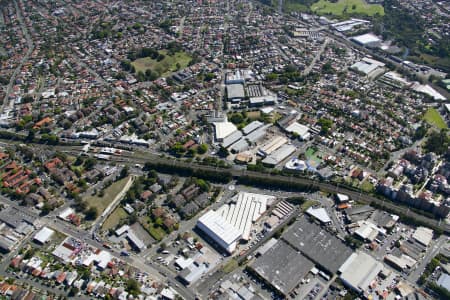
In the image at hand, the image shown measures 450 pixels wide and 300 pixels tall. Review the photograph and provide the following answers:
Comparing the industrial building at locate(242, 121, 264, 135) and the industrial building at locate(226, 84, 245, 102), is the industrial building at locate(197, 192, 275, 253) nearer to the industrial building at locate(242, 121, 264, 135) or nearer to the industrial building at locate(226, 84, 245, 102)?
the industrial building at locate(242, 121, 264, 135)

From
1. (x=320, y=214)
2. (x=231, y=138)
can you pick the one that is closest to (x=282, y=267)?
(x=320, y=214)

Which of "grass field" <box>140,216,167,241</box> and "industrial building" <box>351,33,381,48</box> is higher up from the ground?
"industrial building" <box>351,33,381,48</box>

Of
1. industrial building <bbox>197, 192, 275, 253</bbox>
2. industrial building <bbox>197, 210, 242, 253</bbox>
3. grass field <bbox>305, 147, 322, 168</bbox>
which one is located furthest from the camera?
grass field <bbox>305, 147, 322, 168</bbox>

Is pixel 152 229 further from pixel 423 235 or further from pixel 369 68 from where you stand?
pixel 369 68

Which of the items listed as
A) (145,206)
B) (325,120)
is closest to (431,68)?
(325,120)

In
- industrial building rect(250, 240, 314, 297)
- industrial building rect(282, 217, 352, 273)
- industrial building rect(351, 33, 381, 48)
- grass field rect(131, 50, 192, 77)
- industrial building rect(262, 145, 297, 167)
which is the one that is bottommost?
industrial building rect(250, 240, 314, 297)

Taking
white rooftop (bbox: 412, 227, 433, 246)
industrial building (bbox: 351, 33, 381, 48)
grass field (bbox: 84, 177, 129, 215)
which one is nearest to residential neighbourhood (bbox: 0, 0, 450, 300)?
white rooftop (bbox: 412, 227, 433, 246)

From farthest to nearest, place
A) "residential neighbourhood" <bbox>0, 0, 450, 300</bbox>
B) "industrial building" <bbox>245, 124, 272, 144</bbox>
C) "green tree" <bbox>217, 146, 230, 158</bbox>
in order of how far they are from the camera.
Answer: "industrial building" <bbox>245, 124, 272, 144</bbox> → "green tree" <bbox>217, 146, 230, 158</bbox> → "residential neighbourhood" <bbox>0, 0, 450, 300</bbox>

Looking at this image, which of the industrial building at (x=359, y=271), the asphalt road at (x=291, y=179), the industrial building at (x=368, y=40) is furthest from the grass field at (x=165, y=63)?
the industrial building at (x=359, y=271)
